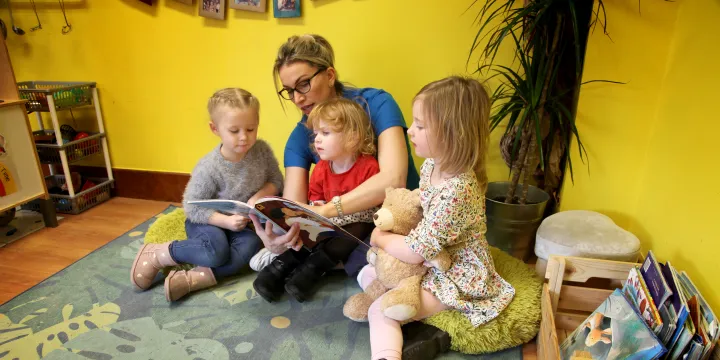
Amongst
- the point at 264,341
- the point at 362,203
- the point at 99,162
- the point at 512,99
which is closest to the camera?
the point at 264,341

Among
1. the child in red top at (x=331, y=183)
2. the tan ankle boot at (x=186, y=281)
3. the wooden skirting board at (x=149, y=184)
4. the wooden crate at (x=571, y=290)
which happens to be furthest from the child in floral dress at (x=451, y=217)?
the wooden skirting board at (x=149, y=184)

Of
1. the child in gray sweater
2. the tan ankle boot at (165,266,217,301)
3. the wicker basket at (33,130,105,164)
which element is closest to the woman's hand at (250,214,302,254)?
the child in gray sweater

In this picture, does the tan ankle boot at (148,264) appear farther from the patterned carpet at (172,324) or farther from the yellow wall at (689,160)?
the yellow wall at (689,160)

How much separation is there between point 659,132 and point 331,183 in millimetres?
1058

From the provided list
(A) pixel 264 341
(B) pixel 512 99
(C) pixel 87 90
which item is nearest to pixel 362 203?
(A) pixel 264 341

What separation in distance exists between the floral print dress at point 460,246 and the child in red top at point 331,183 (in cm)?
28

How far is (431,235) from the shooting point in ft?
3.29

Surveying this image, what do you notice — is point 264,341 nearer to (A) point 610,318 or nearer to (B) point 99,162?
(A) point 610,318

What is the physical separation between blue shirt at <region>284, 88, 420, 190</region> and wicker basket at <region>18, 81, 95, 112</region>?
3.90 feet

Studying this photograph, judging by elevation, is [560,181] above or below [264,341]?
above

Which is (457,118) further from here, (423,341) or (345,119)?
(423,341)

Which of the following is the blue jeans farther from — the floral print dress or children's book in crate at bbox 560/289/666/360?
children's book in crate at bbox 560/289/666/360

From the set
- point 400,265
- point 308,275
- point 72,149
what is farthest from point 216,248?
point 72,149

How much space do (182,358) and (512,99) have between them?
4.26 feet
